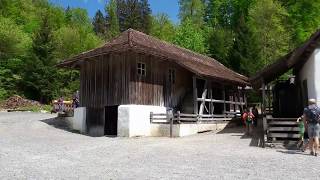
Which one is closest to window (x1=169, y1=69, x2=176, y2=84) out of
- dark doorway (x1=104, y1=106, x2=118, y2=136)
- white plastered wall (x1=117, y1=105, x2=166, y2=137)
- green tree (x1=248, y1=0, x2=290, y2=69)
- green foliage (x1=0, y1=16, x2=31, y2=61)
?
white plastered wall (x1=117, y1=105, x2=166, y2=137)

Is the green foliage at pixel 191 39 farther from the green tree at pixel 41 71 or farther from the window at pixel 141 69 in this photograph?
the window at pixel 141 69

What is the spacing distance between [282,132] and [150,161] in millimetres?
6485

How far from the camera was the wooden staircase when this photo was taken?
16.5m

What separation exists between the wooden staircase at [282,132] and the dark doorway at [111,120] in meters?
9.77

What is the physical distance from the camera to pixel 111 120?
24172mm

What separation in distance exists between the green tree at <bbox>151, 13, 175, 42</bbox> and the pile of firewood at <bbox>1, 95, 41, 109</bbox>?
28461 mm

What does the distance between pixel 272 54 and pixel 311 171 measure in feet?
104

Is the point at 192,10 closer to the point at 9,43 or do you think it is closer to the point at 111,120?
the point at 9,43

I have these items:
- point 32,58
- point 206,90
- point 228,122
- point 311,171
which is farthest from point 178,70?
point 32,58

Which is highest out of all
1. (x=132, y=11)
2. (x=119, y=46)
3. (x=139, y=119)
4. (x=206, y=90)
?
(x=132, y=11)

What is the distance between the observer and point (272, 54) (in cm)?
4109

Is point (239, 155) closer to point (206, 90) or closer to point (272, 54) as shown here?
point (206, 90)

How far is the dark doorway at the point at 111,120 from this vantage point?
24000 millimetres

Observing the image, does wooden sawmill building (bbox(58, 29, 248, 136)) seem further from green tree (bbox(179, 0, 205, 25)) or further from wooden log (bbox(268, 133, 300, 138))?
green tree (bbox(179, 0, 205, 25))
